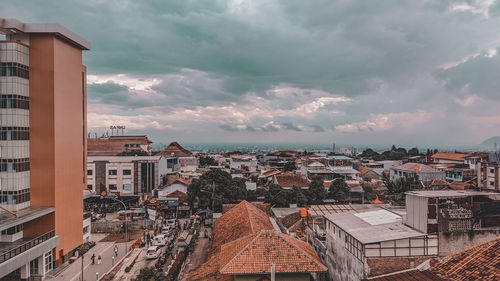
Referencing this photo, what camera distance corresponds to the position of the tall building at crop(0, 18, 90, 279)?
23.2 meters

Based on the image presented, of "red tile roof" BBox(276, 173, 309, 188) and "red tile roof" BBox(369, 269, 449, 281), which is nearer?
"red tile roof" BBox(369, 269, 449, 281)

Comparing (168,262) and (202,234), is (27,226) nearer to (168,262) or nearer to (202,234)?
(168,262)

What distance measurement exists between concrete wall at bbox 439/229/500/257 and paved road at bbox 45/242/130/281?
2357 centimetres

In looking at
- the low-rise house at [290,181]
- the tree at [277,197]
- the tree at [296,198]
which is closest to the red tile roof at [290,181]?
the low-rise house at [290,181]

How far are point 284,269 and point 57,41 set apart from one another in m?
25.2

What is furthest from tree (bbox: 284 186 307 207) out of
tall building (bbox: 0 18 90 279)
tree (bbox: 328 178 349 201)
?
tall building (bbox: 0 18 90 279)

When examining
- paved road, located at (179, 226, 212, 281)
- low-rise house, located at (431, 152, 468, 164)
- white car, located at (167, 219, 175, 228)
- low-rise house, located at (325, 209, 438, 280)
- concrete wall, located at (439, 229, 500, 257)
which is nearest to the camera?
low-rise house, located at (325, 209, 438, 280)

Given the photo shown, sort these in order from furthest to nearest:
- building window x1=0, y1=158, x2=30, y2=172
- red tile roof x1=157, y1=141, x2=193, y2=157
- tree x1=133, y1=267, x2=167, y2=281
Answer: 1. red tile roof x1=157, y1=141, x2=193, y2=157
2. building window x1=0, y1=158, x2=30, y2=172
3. tree x1=133, y1=267, x2=167, y2=281

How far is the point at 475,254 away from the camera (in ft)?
42.7

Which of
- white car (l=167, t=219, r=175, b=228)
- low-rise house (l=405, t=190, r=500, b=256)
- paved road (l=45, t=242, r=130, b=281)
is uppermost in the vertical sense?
low-rise house (l=405, t=190, r=500, b=256)

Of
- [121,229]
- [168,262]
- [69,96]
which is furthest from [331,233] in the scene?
[121,229]

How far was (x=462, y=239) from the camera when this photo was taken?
14.2 meters

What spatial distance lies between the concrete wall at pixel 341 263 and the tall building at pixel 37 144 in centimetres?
2048

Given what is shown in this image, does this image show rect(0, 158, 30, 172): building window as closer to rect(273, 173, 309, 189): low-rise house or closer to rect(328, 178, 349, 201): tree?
rect(273, 173, 309, 189): low-rise house
